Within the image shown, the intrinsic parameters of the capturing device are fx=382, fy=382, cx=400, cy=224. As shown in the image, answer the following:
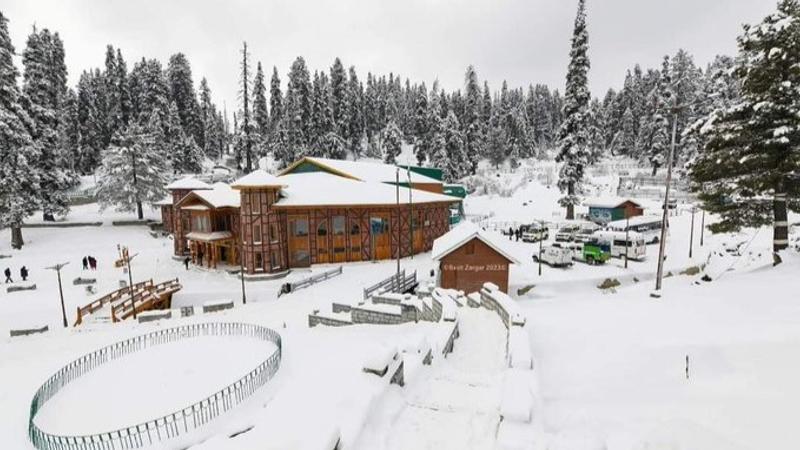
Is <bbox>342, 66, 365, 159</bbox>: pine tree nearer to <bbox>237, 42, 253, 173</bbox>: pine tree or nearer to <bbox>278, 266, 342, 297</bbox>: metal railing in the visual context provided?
<bbox>237, 42, 253, 173</bbox>: pine tree

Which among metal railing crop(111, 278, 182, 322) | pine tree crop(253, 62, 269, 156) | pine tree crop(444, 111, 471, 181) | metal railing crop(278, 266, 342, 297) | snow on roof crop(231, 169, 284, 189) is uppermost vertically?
pine tree crop(253, 62, 269, 156)

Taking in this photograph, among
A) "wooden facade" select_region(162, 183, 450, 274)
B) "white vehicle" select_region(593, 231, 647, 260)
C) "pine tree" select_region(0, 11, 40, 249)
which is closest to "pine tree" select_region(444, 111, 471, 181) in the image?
"wooden facade" select_region(162, 183, 450, 274)

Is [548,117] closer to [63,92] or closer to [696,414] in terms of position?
[63,92]

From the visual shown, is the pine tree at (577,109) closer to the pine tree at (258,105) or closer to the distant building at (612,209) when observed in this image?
the distant building at (612,209)

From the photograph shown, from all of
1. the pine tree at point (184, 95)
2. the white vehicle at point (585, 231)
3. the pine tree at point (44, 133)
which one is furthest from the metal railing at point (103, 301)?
the pine tree at point (184, 95)

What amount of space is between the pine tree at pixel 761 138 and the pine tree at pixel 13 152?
175 feet

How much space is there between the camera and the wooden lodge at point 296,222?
28.7 m

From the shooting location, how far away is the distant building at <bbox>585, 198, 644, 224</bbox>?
44.5m

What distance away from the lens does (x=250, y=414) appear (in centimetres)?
929

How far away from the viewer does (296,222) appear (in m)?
30.8

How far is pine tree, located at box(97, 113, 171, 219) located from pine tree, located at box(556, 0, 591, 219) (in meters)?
48.5

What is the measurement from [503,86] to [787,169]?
9469cm

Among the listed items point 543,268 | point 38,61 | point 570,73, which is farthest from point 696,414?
point 38,61

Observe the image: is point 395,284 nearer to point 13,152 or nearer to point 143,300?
point 143,300
